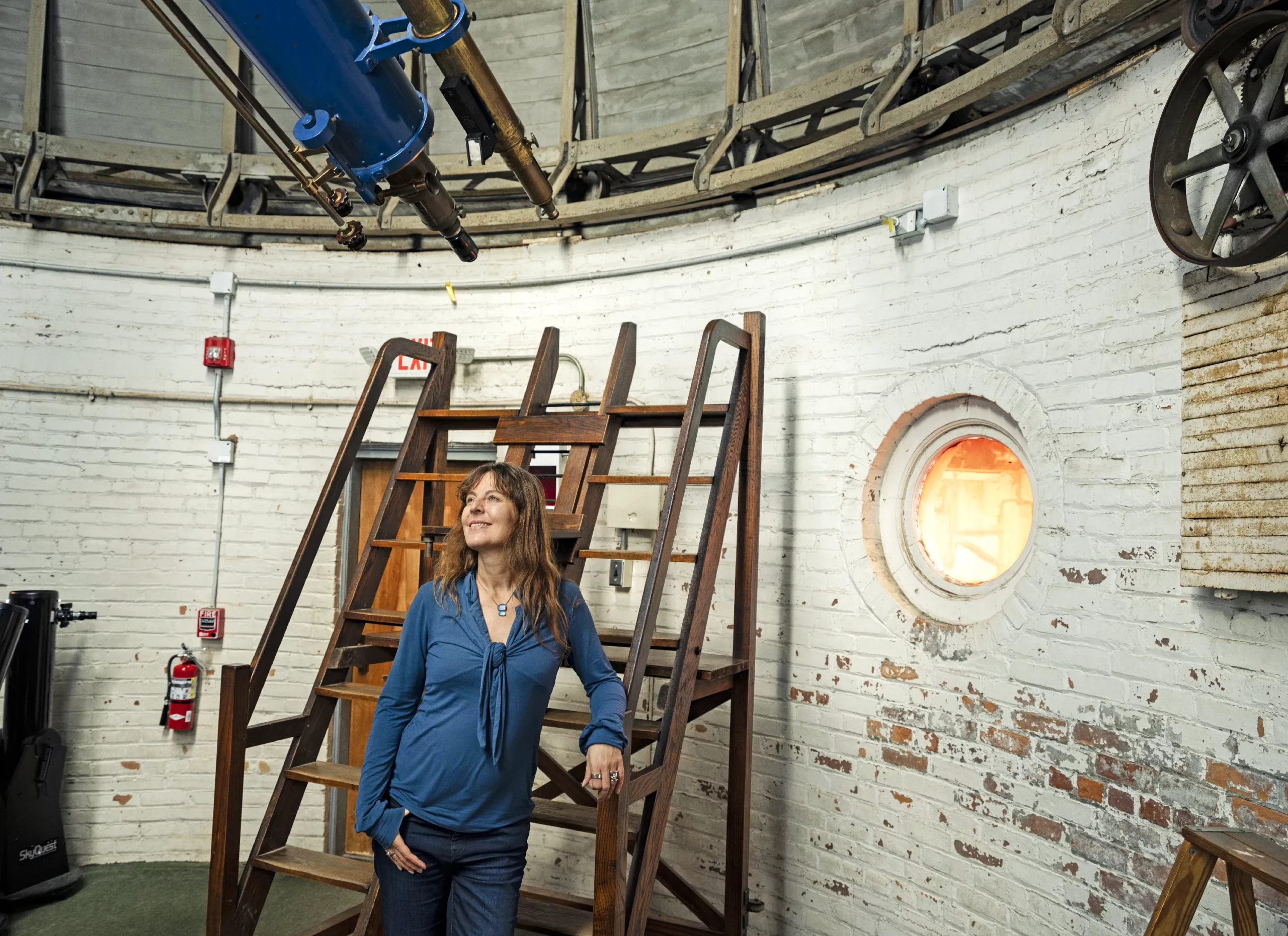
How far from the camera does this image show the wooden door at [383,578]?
4234 millimetres

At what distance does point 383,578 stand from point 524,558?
259 centimetres

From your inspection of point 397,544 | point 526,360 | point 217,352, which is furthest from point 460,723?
point 217,352

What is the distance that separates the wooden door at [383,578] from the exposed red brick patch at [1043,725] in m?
2.56

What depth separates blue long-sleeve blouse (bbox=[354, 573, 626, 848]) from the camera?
1.86 meters

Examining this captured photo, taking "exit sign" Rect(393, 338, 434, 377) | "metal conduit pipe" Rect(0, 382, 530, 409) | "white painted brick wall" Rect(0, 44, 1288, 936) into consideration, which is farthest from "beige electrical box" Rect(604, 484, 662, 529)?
"exit sign" Rect(393, 338, 434, 377)

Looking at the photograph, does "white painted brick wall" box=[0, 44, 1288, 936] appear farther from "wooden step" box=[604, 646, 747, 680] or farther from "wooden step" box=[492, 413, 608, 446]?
"wooden step" box=[492, 413, 608, 446]

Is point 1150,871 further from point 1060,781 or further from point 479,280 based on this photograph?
point 479,280

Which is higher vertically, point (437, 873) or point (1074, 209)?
point (1074, 209)

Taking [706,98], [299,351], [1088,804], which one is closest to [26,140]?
[299,351]

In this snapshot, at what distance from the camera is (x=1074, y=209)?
255 cm

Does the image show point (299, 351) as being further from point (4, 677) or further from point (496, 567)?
point (496, 567)

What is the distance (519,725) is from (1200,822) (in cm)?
159

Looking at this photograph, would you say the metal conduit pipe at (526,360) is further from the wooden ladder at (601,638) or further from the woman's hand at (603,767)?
the woman's hand at (603,767)

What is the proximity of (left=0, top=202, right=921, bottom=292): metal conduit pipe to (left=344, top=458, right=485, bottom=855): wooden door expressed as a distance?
2.75 feet
